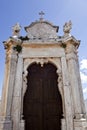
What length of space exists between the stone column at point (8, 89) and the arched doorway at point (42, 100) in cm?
77

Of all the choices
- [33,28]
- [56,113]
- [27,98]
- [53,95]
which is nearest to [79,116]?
[56,113]

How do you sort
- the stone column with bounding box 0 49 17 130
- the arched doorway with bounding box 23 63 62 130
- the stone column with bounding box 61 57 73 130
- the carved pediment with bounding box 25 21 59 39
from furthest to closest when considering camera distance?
the carved pediment with bounding box 25 21 59 39, the arched doorway with bounding box 23 63 62 130, the stone column with bounding box 61 57 73 130, the stone column with bounding box 0 49 17 130

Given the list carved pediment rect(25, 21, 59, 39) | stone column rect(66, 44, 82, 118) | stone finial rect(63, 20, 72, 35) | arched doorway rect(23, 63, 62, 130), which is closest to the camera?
stone column rect(66, 44, 82, 118)

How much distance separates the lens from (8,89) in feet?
19.7

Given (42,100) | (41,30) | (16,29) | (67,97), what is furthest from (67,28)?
(42,100)

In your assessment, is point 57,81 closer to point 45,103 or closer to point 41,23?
point 45,103

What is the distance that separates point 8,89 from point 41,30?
12.1ft

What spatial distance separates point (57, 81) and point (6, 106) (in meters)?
2.47

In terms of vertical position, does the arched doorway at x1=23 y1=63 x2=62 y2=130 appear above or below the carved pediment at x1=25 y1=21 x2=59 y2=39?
below

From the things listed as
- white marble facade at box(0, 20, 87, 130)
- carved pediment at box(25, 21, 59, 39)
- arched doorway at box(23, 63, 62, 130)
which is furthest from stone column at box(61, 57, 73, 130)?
carved pediment at box(25, 21, 59, 39)

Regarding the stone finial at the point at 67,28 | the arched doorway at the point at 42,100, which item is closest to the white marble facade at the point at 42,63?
the stone finial at the point at 67,28

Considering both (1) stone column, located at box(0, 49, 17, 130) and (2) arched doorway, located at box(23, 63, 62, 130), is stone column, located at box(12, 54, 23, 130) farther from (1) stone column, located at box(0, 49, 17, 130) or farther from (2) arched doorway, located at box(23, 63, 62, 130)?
(2) arched doorway, located at box(23, 63, 62, 130)

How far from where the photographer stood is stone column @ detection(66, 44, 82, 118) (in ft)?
19.0

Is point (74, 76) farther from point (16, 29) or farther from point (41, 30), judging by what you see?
point (16, 29)
